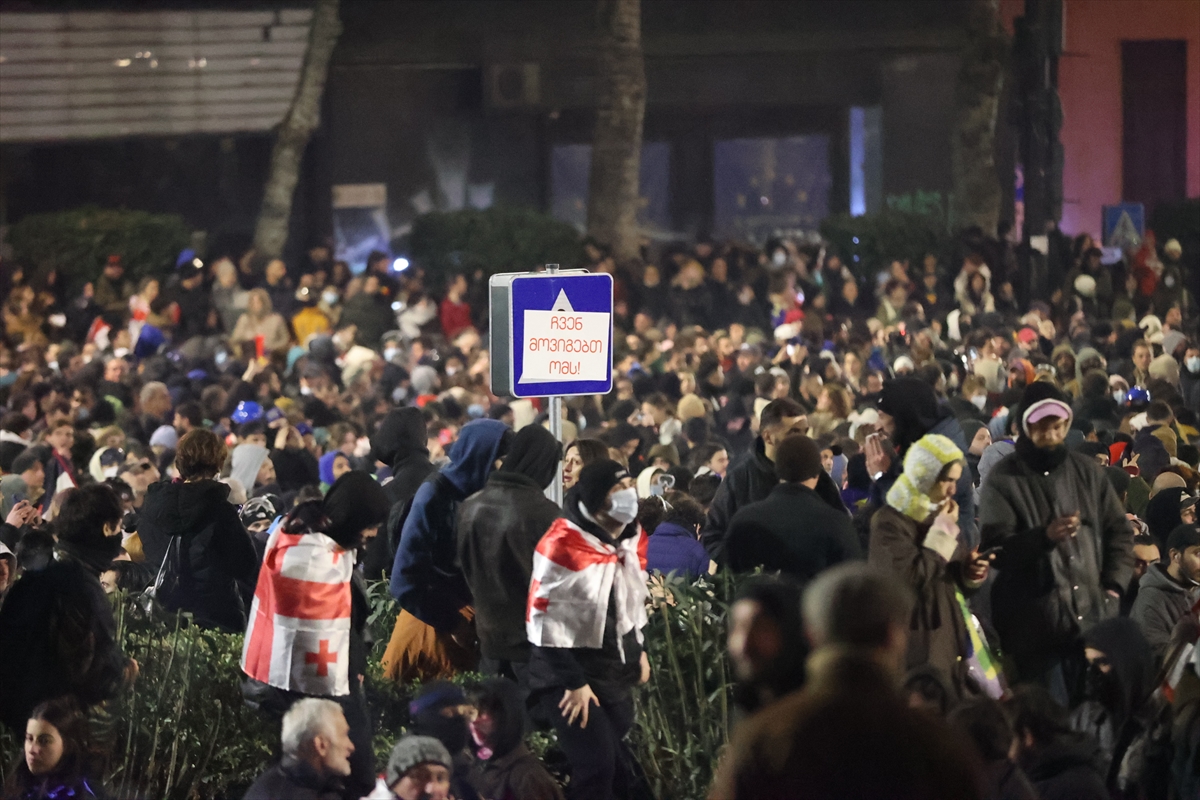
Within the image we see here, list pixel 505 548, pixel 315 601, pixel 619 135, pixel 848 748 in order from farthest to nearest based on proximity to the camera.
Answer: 1. pixel 619 135
2. pixel 505 548
3. pixel 315 601
4. pixel 848 748

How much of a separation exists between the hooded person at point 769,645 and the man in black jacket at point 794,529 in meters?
2.20

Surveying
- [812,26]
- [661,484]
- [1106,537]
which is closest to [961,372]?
[661,484]

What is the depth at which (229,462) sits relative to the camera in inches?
476

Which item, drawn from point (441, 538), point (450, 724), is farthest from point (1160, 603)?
point (450, 724)

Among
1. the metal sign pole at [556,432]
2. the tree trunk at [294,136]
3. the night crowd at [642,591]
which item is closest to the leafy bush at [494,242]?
the tree trunk at [294,136]

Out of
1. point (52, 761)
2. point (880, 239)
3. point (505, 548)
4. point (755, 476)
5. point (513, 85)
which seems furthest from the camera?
point (513, 85)

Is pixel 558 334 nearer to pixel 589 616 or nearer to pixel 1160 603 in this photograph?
pixel 589 616

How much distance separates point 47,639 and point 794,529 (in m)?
2.79

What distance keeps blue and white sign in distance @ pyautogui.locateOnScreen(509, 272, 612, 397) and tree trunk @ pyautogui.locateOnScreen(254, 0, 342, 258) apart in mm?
18815

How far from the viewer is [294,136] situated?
89.0 ft

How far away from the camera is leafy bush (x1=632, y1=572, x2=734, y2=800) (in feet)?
23.2

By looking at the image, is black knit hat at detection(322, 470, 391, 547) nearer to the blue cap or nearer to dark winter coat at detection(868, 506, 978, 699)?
dark winter coat at detection(868, 506, 978, 699)

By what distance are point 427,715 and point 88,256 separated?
18.1 meters

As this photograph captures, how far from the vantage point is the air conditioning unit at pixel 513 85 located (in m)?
28.8
